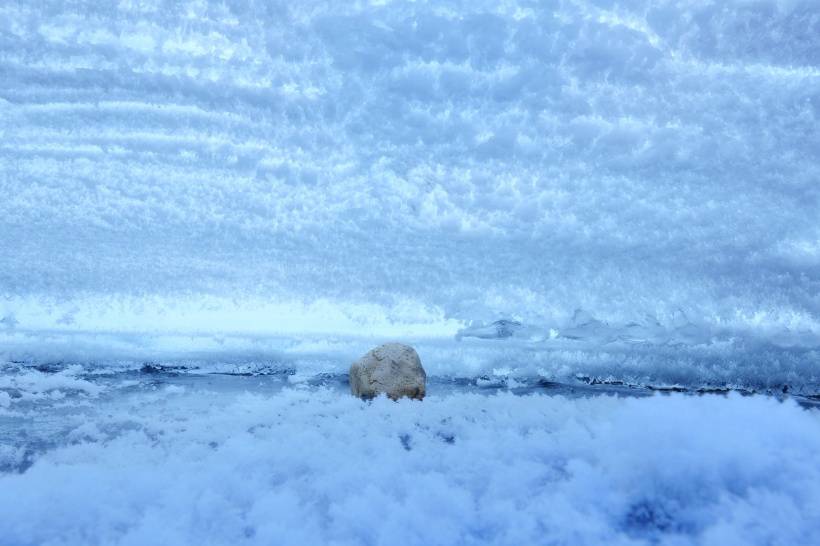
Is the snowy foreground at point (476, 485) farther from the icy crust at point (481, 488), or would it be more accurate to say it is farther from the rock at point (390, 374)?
the rock at point (390, 374)

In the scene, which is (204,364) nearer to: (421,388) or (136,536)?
(421,388)

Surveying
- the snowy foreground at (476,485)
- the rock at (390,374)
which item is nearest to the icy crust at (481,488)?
the snowy foreground at (476,485)

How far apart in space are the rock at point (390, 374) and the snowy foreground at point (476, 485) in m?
3.21

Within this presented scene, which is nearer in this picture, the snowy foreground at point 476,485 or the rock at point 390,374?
the snowy foreground at point 476,485

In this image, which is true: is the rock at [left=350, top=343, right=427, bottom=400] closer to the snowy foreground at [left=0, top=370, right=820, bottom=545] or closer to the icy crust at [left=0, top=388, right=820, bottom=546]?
the snowy foreground at [left=0, top=370, right=820, bottom=545]

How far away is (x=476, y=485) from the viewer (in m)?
3.26

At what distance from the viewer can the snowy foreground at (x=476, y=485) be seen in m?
2.82

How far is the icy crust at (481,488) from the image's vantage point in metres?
2.82

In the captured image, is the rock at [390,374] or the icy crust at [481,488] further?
the rock at [390,374]

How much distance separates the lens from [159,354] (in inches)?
490

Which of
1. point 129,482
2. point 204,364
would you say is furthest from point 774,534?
point 204,364

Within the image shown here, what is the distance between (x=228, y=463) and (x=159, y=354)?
9623mm

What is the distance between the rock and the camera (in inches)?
295

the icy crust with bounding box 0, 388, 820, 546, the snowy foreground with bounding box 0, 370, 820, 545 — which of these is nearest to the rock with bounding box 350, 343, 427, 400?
the snowy foreground with bounding box 0, 370, 820, 545
